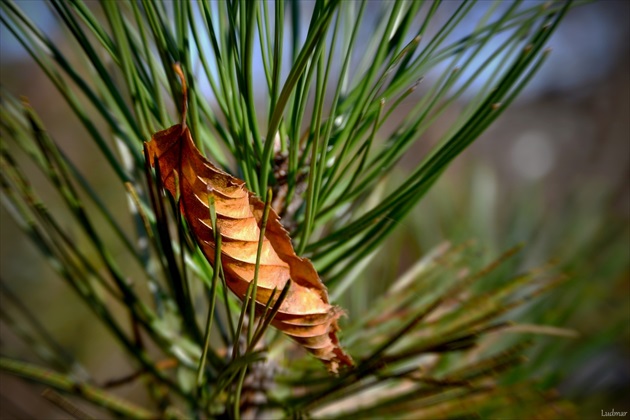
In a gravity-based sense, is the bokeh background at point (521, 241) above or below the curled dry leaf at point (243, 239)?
above

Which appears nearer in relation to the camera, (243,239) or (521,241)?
(243,239)

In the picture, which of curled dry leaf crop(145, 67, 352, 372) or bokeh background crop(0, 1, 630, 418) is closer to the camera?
curled dry leaf crop(145, 67, 352, 372)

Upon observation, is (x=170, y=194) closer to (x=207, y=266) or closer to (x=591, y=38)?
(x=207, y=266)

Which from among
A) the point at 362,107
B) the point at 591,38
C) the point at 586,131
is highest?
the point at 591,38

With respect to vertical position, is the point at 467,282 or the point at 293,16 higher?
the point at 293,16

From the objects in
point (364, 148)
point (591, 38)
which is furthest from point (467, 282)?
point (591, 38)

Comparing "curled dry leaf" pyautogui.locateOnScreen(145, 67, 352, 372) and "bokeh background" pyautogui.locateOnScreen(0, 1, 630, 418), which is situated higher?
"bokeh background" pyautogui.locateOnScreen(0, 1, 630, 418)

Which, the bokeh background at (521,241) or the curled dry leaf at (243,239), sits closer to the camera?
the curled dry leaf at (243,239)

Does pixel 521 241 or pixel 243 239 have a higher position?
pixel 521 241
